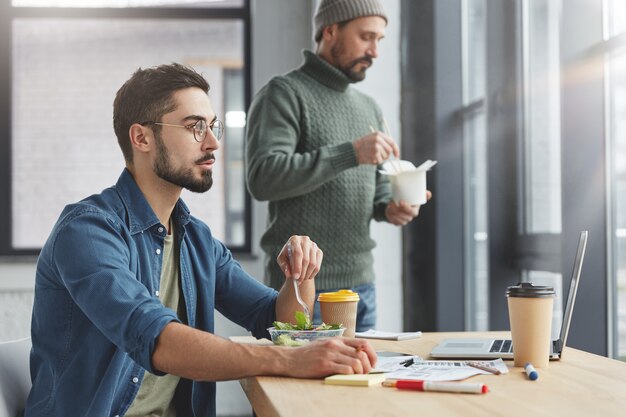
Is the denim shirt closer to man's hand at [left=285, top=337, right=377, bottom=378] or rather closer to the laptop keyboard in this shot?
man's hand at [left=285, top=337, right=377, bottom=378]

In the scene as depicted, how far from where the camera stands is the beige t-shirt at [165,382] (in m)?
1.68

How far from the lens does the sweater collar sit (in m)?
2.69

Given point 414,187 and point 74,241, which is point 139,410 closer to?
point 74,241

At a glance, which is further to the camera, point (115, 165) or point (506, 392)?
point (115, 165)

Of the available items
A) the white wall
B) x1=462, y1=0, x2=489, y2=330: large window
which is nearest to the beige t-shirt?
x1=462, y1=0, x2=489, y2=330: large window

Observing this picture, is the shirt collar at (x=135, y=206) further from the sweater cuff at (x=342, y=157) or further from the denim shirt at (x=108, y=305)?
the sweater cuff at (x=342, y=157)

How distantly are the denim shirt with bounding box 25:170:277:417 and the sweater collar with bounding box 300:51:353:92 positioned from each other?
985 mm

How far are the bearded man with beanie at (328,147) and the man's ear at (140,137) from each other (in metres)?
0.72

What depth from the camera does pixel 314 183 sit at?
249 centimetres

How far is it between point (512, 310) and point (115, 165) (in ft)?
11.0

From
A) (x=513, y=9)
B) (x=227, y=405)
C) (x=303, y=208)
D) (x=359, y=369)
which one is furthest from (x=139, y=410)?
(x=227, y=405)

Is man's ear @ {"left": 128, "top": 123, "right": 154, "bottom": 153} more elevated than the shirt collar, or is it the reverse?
man's ear @ {"left": 128, "top": 123, "right": 154, "bottom": 153}

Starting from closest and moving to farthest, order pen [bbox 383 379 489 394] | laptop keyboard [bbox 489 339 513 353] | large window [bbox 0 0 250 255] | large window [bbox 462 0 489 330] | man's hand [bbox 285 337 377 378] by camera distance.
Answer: pen [bbox 383 379 489 394] < man's hand [bbox 285 337 377 378] < laptop keyboard [bbox 489 339 513 353] < large window [bbox 462 0 489 330] < large window [bbox 0 0 250 255]

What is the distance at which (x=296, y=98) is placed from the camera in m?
2.63
